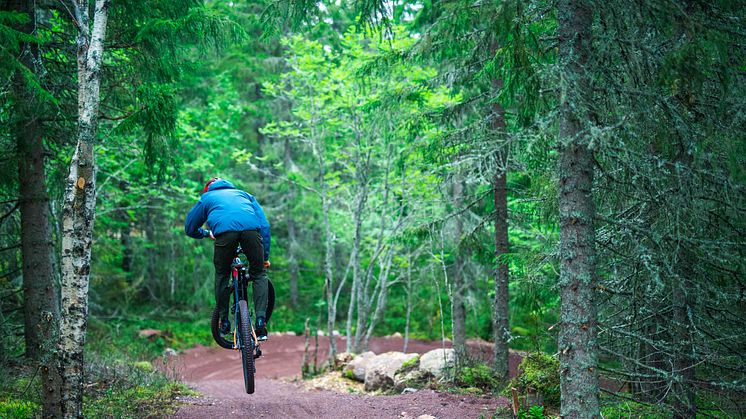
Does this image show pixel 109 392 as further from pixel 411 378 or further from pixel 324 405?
A: pixel 411 378

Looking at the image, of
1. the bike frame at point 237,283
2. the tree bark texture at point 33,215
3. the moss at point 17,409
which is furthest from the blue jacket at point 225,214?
the tree bark texture at point 33,215

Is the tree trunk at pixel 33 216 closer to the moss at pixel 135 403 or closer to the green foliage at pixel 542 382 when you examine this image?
the moss at pixel 135 403

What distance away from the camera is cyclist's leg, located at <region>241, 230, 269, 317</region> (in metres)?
6.36

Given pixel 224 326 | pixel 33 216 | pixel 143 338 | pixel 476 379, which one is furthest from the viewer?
pixel 143 338

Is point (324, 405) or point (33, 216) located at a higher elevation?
point (33, 216)

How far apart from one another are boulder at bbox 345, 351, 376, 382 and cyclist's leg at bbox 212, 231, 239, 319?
17.8 ft

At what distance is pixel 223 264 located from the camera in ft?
21.2

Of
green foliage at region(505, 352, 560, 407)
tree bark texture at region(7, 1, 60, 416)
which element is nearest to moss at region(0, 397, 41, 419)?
tree bark texture at region(7, 1, 60, 416)

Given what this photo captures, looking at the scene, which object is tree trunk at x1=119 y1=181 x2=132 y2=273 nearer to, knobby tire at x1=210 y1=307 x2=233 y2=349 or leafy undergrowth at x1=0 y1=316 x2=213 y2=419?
leafy undergrowth at x1=0 y1=316 x2=213 y2=419

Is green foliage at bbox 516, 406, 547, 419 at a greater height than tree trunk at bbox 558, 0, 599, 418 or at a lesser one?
lesser

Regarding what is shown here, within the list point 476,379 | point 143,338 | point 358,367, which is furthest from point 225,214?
point 143,338

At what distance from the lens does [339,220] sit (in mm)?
19484

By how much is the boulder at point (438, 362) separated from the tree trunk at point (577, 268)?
171 inches

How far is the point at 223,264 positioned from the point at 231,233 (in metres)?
0.44
